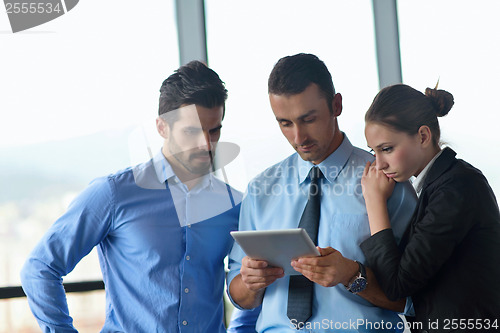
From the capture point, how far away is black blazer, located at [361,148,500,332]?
1319 mm

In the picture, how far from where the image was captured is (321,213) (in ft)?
5.20

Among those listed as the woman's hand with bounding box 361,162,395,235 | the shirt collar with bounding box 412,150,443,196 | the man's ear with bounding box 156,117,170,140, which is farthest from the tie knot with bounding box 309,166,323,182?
the man's ear with bounding box 156,117,170,140

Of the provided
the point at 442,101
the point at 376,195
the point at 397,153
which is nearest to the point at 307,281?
the point at 376,195

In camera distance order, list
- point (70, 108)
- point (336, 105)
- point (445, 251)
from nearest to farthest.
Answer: point (445, 251)
point (336, 105)
point (70, 108)

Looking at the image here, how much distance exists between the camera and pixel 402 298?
1.44 meters

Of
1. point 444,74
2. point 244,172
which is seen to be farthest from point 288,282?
point 444,74

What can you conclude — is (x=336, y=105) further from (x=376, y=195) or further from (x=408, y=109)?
(x=376, y=195)

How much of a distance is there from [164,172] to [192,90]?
31 cm

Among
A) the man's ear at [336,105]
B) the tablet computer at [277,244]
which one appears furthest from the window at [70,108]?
the tablet computer at [277,244]

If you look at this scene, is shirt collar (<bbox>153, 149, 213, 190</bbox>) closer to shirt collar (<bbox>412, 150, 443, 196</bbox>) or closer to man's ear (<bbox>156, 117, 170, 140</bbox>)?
man's ear (<bbox>156, 117, 170, 140</bbox>)

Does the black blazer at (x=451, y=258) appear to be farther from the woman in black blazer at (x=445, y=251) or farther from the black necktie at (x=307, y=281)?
the black necktie at (x=307, y=281)

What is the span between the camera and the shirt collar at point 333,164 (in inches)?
64.0

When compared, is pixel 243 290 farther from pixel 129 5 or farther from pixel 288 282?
pixel 129 5

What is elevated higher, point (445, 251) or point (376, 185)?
point (376, 185)
